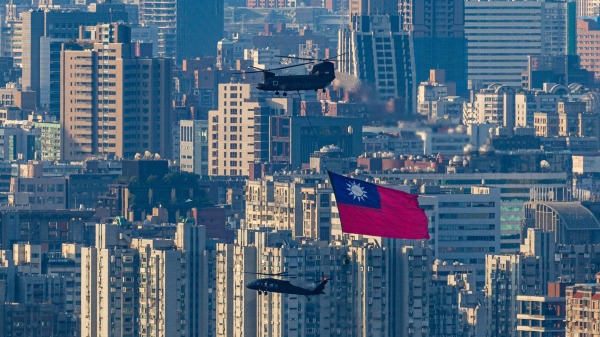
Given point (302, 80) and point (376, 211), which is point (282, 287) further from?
point (376, 211)

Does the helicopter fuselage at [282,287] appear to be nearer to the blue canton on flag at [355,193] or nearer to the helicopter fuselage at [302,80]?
the helicopter fuselage at [302,80]

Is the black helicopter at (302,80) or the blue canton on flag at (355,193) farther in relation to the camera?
the black helicopter at (302,80)

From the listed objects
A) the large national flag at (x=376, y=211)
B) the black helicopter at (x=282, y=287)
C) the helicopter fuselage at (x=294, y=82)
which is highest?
the helicopter fuselage at (x=294, y=82)

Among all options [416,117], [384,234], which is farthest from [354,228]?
[416,117]

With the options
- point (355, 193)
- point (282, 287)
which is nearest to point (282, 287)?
point (282, 287)

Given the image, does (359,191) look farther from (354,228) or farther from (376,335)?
(376,335)

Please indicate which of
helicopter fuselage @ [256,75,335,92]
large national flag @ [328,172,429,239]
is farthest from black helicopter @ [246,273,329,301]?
large national flag @ [328,172,429,239]

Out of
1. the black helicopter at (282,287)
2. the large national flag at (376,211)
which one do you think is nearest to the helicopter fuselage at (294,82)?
the large national flag at (376,211)

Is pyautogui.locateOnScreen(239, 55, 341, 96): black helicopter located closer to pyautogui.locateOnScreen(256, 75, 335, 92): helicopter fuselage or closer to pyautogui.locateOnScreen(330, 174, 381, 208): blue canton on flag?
pyautogui.locateOnScreen(256, 75, 335, 92): helicopter fuselage

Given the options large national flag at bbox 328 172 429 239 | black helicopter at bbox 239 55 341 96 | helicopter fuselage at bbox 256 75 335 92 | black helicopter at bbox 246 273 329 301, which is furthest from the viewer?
black helicopter at bbox 246 273 329 301

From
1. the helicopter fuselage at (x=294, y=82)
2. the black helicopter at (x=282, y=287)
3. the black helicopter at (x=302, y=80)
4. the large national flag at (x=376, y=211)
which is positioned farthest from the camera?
the black helicopter at (x=282, y=287)
